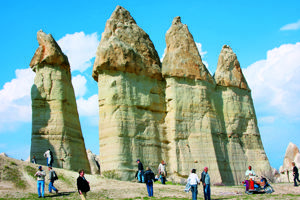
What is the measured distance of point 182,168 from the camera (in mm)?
26516

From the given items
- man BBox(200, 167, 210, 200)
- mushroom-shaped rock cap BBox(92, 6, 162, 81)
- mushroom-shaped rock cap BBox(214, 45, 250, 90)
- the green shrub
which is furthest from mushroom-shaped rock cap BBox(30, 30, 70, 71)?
man BBox(200, 167, 210, 200)

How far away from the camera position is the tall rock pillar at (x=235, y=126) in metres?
29.1

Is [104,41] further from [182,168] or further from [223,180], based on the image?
[223,180]

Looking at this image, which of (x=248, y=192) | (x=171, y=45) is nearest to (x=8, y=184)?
(x=248, y=192)

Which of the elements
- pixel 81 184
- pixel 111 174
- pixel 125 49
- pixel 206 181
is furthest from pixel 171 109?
pixel 81 184

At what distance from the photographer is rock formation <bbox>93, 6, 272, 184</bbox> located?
2570 cm

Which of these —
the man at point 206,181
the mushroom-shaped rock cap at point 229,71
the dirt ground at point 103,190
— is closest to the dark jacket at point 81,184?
the dirt ground at point 103,190

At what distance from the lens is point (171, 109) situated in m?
27.9

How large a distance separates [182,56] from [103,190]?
12.9 m

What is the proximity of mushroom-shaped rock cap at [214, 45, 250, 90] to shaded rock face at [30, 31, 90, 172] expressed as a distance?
37.0 ft

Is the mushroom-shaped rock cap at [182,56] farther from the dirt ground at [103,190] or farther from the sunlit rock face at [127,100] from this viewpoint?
the dirt ground at [103,190]

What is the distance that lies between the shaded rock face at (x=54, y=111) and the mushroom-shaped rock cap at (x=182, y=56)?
7765 millimetres

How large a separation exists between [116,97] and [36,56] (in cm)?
859

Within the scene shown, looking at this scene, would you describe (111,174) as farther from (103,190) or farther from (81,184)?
(81,184)
